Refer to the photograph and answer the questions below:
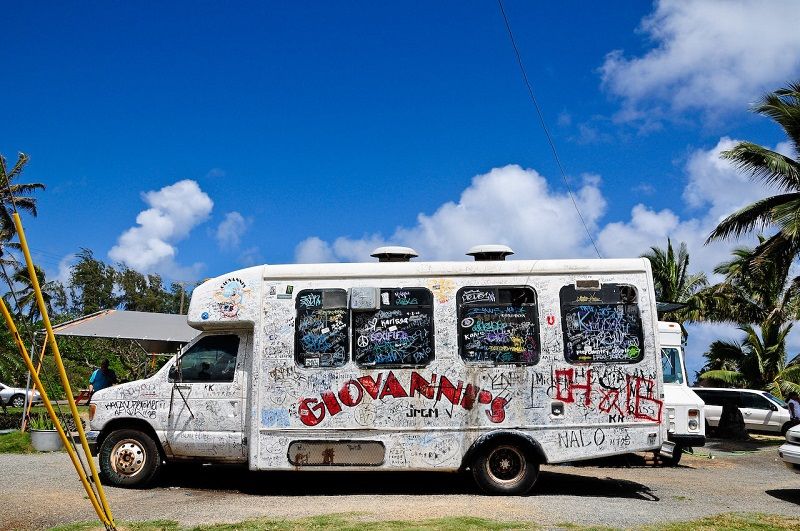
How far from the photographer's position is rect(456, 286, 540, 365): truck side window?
909cm

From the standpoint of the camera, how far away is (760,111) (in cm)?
1969

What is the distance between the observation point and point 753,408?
853 inches

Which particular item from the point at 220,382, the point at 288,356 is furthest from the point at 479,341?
the point at 220,382

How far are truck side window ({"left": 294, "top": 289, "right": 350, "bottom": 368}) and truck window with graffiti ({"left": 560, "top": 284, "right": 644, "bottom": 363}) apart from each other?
2.82 metres

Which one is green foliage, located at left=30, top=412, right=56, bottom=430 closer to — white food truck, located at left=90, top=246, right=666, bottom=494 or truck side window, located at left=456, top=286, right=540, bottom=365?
white food truck, located at left=90, top=246, right=666, bottom=494

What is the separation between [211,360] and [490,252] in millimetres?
4018

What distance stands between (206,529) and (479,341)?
392cm

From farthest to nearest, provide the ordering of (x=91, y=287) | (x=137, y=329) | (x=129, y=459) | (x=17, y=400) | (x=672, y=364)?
(x=91, y=287), (x=17, y=400), (x=137, y=329), (x=672, y=364), (x=129, y=459)

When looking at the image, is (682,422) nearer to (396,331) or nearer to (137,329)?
(396,331)

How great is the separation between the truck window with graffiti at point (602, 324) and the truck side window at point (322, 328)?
111 inches

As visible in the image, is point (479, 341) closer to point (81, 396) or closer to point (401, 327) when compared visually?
point (401, 327)

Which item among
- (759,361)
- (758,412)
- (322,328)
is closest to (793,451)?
(322,328)

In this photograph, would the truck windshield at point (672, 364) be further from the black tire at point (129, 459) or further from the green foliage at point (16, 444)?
the green foliage at point (16, 444)

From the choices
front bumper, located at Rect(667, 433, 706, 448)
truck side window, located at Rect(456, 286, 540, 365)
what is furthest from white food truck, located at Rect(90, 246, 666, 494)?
front bumper, located at Rect(667, 433, 706, 448)
